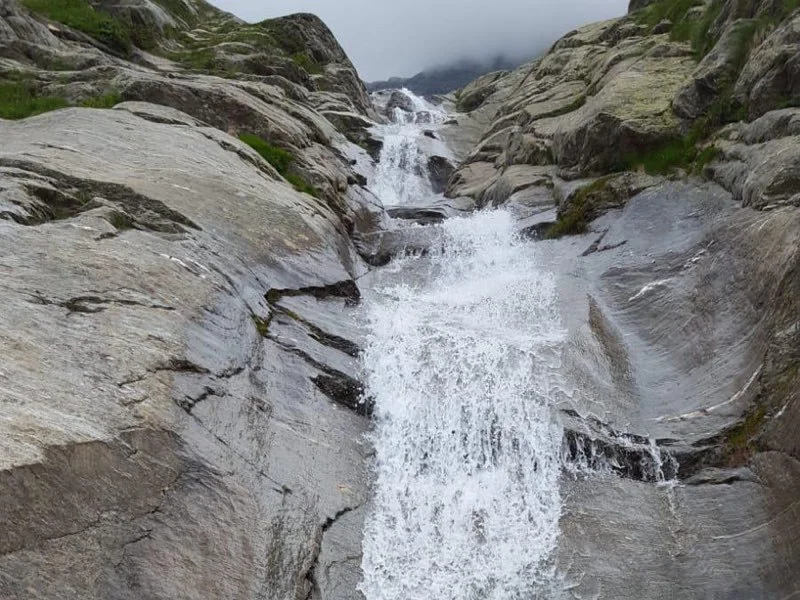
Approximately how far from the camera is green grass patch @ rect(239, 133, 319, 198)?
65.6 feet

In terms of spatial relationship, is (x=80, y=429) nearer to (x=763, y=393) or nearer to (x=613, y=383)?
(x=613, y=383)

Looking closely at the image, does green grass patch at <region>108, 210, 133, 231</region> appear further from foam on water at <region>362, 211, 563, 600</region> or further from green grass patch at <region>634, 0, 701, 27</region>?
green grass patch at <region>634, 0, 701, 27</region>

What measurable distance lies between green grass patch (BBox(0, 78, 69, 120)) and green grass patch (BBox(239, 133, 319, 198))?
18.3ft

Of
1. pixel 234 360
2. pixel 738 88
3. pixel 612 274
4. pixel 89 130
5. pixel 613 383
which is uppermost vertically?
pixel 738 88

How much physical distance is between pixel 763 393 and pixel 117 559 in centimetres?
953

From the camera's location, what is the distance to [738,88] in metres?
17.5

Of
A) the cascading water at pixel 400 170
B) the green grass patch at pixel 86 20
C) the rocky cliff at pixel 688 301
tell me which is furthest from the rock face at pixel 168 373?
the cascading water at pixel 400 170

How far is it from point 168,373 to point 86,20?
28.6 meters

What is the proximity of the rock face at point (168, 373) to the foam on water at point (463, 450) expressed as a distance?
0.60m

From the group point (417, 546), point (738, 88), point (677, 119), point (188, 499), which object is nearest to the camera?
point (188, 499)

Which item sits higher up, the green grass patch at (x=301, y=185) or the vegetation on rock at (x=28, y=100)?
the vegetation on rock at (x=28, y=100)

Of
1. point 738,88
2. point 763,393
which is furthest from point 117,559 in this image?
point 738,88

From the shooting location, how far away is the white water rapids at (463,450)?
9.19 m

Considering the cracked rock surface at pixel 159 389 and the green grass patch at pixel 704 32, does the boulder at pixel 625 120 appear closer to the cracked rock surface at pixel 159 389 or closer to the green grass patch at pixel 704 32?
the green grass patch at pixel 704 32
